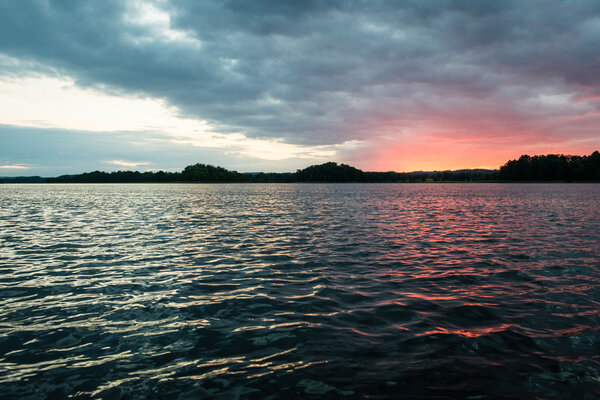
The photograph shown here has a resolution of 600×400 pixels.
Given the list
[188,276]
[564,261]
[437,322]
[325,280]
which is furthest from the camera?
[564,261]

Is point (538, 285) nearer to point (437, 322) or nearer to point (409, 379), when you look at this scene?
point (437, 322)

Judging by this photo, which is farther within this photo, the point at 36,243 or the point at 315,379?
the point at 36,243

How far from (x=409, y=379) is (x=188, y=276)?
12.2 metres

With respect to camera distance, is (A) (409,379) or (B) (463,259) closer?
(A) (409,379)

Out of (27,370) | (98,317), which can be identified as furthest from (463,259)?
(27,370)

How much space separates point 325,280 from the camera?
15.8 m

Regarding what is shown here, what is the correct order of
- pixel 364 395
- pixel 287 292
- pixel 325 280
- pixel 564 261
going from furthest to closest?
pixel 564 261 → pixel 325 280 → pixel 287 292 → pixel 364 395

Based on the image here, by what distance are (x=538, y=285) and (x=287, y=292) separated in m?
11.0

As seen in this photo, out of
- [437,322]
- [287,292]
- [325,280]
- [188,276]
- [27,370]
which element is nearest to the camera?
[27,370]

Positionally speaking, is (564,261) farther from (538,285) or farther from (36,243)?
(36,243)

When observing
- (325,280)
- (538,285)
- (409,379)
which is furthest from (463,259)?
(409,379)

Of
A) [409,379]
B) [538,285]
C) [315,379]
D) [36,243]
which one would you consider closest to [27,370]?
[315,379]

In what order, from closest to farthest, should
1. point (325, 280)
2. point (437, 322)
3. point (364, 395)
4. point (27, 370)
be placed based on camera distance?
point (364, 395) → point (27, 370) → point (437, 322) → point (325, 280)

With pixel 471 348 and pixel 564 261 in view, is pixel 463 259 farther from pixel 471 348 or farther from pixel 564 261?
pixel 471 348
